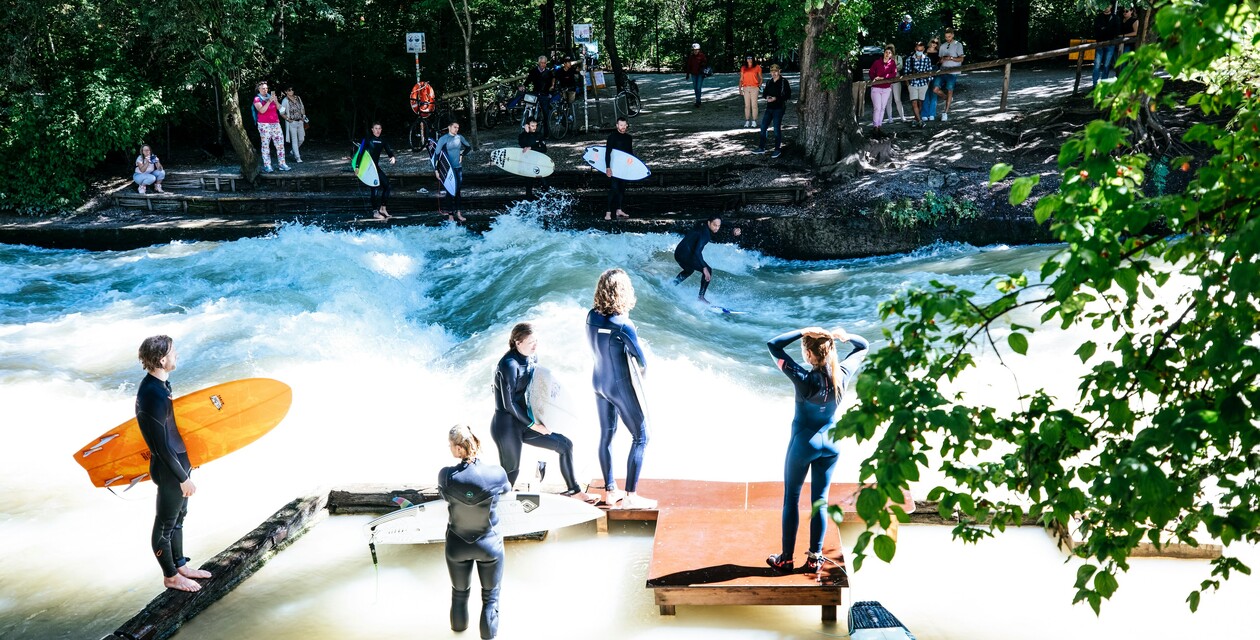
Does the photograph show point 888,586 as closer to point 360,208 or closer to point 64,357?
point 64,357

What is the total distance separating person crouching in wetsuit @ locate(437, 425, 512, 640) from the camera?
5262mm

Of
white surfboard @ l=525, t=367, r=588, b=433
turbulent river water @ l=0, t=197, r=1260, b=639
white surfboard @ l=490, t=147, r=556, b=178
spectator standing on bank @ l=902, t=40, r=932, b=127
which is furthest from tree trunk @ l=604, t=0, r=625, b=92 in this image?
white surfboard @ l=525, t=367, r=588, b=433

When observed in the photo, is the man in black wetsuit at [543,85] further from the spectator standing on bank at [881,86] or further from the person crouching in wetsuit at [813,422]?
the person crouching in wetsuit at [813,422]

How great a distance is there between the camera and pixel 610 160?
52.0 feet

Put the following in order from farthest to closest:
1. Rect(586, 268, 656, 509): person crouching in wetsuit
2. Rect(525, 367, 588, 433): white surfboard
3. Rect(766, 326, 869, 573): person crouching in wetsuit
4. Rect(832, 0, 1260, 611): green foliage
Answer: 1. Rect(525, 367, 588, 433): white surfboard
2. Rect(586, 268, 656, 509): person crouching in wetsuit
3. Rect(766, 326, 869, 573): person crouching in wetsuit
4. Rect(832, 0, 1260, 611): green foliage

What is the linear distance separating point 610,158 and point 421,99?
17.7ft

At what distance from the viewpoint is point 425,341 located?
12422 mm

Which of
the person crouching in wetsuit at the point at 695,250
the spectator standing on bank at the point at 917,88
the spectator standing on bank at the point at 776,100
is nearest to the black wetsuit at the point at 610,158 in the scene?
the spectator standing on bank at the point at 776,100

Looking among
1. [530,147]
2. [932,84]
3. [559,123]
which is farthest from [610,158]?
[932,84]

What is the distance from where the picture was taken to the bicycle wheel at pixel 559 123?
21.1 meters

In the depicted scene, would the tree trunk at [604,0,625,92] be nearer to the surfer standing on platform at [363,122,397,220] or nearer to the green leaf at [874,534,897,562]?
the surfer standing on platform at [363,122,397,220]

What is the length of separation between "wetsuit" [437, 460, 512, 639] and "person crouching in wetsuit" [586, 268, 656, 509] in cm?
136

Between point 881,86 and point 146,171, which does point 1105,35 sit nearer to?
point 881,86

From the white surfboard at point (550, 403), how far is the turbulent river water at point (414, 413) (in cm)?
17
